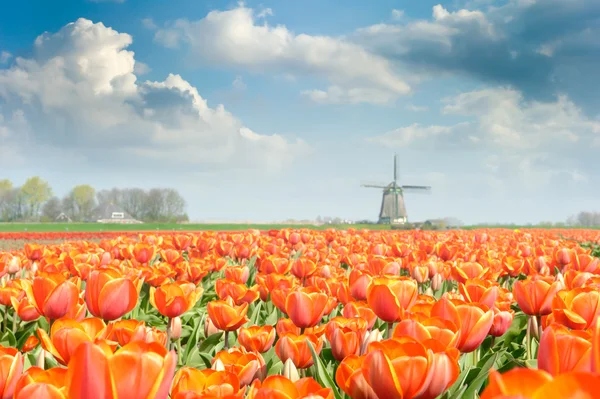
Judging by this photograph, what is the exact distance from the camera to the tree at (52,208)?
101 m

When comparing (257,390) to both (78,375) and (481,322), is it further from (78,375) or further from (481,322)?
(481,322)

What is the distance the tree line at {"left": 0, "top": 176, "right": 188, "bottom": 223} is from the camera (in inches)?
3733

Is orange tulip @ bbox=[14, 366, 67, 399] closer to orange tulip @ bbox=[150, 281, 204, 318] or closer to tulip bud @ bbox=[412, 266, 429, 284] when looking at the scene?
orange tulip @ bbox=[150, 281, 204, 318]

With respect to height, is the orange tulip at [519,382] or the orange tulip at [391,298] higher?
the orange tulip at [519,382]

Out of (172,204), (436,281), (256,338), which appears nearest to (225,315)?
(256,338)

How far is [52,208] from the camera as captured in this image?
102438 millimetres

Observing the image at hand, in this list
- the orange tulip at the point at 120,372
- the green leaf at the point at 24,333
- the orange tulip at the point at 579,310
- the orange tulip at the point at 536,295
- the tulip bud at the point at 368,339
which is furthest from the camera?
the green leaf at the point at 24,333

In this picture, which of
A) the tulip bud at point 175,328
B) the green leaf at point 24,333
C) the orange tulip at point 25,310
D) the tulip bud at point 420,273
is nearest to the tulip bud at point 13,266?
the green leaf at point 24,333

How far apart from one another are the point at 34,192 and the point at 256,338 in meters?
103

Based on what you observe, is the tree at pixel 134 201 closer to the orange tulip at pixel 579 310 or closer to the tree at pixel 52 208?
the tree at pixel 52 208

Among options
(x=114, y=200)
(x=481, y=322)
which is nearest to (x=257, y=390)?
(x=481, y=322)

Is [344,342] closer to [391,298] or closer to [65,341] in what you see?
[391,298]

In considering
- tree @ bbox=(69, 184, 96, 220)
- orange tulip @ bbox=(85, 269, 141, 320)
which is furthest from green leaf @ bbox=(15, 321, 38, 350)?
tree @ bbox=(69, 184, 96, 220)

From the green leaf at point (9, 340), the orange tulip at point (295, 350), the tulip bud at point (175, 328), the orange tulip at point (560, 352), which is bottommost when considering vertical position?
the green leaf at point (9, 340)
